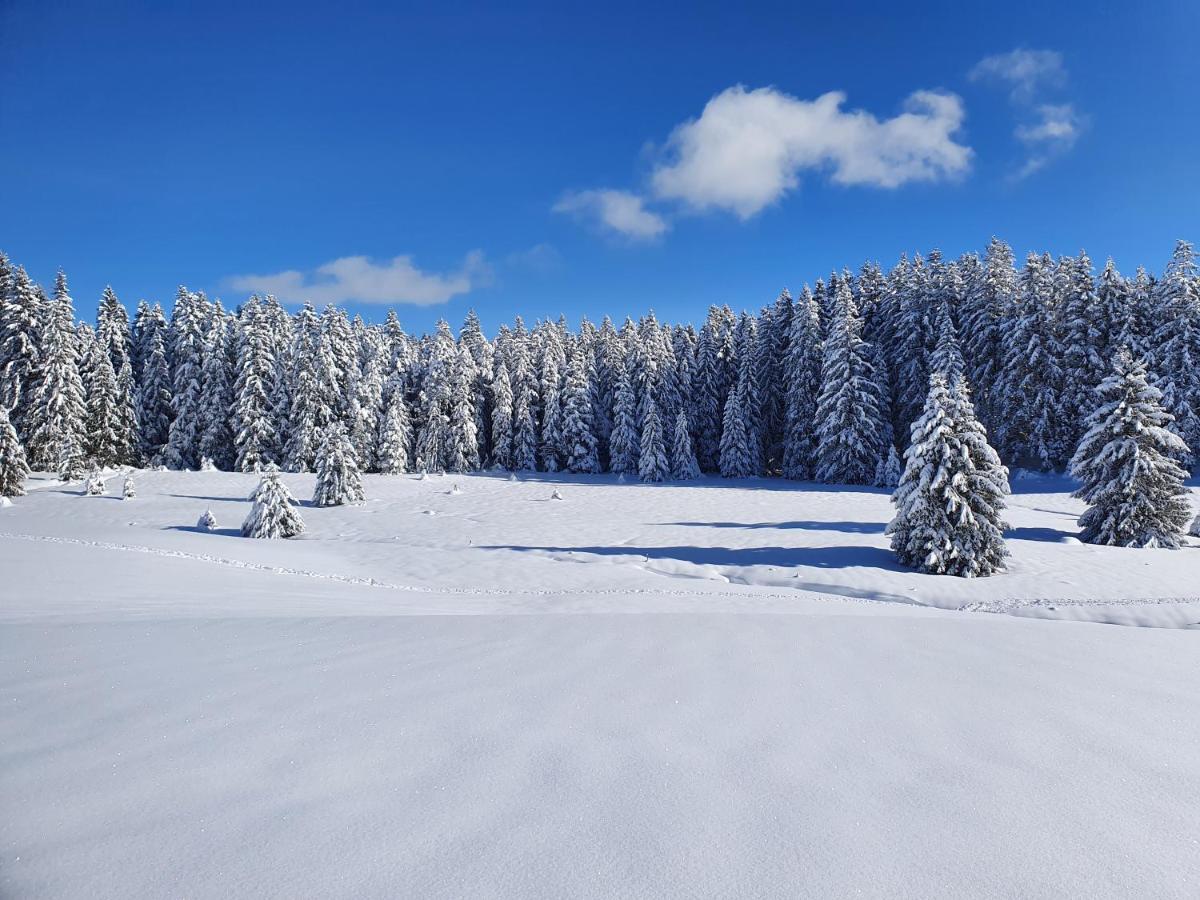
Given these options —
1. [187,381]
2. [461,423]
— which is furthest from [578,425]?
[187,381]

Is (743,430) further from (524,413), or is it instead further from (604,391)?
(524,413)

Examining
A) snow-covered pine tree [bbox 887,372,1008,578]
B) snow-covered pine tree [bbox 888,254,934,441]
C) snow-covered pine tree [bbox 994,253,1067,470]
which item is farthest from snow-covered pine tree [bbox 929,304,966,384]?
snow-covered pine tree [bbox 887,372,1008,578]

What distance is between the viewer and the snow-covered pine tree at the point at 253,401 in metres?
42.5

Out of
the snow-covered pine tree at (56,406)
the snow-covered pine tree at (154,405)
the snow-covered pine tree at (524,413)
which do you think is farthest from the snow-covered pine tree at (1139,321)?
the snow-covered pine tree at (154,405)

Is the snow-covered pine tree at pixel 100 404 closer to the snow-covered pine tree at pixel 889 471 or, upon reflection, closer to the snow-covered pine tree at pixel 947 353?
the snow-covered pine tree at pixel 889 471

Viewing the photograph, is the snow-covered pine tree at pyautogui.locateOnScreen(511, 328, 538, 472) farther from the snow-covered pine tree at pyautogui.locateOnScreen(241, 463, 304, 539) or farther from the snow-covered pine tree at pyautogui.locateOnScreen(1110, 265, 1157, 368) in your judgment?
the snow-covered pine tree at pyautogui.locateOnScreen(1110, 265, 1157, 368)

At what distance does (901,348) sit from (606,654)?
44.8m

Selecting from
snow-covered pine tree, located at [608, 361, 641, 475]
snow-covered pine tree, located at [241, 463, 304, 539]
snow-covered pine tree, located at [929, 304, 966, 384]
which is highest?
snow-covered pine tree, located at [929, 304, 966, 384]

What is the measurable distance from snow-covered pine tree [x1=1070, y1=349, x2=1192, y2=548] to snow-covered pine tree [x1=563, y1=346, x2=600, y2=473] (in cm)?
3433

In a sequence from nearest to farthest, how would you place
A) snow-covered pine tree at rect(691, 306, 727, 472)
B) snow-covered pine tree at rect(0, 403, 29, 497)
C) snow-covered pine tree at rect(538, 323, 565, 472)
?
1. snow-covered pine tree at rect(0, 403, 29, 497)
2. snow-covered pine tree at rect(691, 306, 727, 472)
3. snow-covered pine tree at rect(538, 323, 565, 472)

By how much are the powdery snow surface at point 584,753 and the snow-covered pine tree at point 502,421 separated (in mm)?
44085

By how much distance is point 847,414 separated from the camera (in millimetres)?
40312

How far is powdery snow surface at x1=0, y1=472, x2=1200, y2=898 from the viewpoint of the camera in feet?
7.56

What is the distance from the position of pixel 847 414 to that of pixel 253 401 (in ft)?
136
